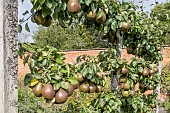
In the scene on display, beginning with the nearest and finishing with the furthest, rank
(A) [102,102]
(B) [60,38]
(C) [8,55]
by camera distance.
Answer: (C) [8,55]
(A) [102,102]
(B) [60,38]

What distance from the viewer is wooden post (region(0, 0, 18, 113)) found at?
931mm

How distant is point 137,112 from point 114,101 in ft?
2.82

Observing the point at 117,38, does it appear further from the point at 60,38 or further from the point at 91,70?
the point at 60,38

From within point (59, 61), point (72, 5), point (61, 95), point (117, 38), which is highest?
point (72, 5)

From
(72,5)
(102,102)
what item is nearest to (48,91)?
(72,5)

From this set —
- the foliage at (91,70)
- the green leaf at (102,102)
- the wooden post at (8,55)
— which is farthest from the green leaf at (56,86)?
the green leaf at (102,102)

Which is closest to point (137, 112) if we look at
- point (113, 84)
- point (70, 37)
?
point (113, 84)

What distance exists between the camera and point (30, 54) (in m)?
1.38

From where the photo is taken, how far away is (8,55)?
955mm

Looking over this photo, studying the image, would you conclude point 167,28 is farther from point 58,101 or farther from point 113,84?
point 58,101

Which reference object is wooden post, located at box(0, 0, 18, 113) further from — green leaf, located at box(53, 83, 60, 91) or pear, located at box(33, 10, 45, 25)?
pear, located at box(33, 10, 45, 25)

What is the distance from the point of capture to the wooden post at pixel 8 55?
93cm

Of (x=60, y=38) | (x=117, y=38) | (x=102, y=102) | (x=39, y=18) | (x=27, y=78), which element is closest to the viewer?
(x=27, y=78)

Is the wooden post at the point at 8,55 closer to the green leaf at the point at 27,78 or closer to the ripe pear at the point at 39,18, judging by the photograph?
the green leaf at the point at 27,78
